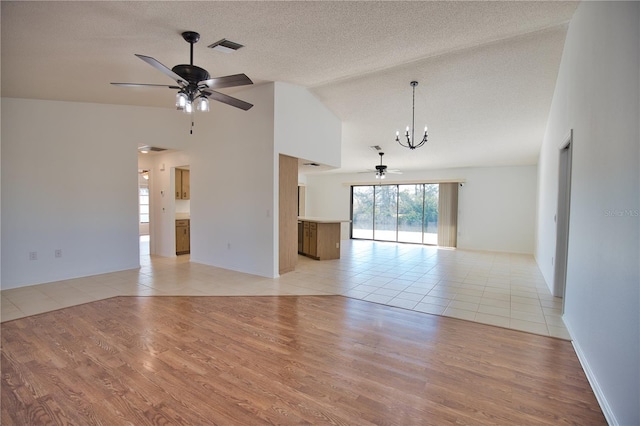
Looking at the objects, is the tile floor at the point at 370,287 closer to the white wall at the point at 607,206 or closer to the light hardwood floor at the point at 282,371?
the light hardwood floor at the point at 282,371

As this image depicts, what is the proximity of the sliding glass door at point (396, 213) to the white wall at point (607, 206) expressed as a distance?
711 centimetres

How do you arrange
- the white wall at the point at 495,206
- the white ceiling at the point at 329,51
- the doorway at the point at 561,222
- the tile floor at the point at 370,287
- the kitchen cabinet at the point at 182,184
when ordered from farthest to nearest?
the white wall at the point at 495,206 < the kitchen cabinet at the point at 182,184 < the doorway at the point at 561,222 < the tile floor at the point at 370,287 < the white ceiling at the point at 329,51

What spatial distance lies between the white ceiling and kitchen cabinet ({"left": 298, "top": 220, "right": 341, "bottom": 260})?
2543 millimetres

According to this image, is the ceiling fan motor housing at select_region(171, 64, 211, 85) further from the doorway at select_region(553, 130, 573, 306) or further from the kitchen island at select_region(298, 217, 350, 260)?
the doorway at select_region(553, 130, 573, 306)

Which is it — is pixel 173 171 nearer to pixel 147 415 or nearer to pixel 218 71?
pixel 218 71

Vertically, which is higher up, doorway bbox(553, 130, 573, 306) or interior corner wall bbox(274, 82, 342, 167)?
interior corner wall bbox(274, 82, 342, 167)

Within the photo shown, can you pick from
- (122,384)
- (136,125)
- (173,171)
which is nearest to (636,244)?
(122,384)

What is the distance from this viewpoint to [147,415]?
1736 millimetres

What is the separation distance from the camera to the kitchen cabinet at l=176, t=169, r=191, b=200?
23.0 ft

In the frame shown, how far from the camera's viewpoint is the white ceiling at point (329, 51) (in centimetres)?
267

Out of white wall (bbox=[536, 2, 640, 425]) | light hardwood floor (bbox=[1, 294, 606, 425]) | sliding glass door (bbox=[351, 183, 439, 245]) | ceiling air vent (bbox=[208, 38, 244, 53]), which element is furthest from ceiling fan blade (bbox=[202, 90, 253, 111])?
sliding glass door (bbox=[351, 183, 439, 245])

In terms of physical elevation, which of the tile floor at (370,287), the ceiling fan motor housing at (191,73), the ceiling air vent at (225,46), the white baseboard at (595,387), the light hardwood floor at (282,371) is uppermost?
the ceiling air vent at (225,46)

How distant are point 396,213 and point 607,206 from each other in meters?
8.67

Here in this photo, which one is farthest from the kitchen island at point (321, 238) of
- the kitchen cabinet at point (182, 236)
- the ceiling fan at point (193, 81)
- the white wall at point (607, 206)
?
the white wall at point (607, 206)
